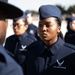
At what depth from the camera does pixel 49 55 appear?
4270mm

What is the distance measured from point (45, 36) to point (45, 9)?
44 centimetres

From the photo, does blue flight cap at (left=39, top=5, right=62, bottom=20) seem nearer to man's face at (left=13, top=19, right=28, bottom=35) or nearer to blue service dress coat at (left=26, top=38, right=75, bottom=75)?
blue service dress coat at (left=26, top=38, right=75, bottom=75)

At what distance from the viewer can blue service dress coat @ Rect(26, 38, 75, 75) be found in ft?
13.5

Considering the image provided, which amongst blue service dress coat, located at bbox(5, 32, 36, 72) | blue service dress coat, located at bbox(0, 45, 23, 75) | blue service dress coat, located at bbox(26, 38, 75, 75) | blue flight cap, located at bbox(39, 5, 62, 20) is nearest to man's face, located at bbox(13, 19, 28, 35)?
blue service dress coat, located at bbox(5, 32, 36, 72)

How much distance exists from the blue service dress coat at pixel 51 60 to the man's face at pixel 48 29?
0.30ft

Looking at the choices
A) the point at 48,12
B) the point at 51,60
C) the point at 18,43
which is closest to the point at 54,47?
the point at 51,60

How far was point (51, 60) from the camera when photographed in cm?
421

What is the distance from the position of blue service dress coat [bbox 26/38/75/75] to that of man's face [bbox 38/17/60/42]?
0.09 metres

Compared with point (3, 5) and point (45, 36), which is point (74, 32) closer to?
point (45, 36)

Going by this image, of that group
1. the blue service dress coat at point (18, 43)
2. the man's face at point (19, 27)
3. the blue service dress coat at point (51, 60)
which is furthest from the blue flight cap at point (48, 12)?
the man's face at point (19, 27)

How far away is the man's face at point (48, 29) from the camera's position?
435 cm

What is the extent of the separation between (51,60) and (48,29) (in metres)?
0.42

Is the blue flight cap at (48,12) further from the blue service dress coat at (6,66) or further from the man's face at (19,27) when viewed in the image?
the blue service dress coat at (6,66)

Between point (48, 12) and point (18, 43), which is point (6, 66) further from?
point (18, 43)
